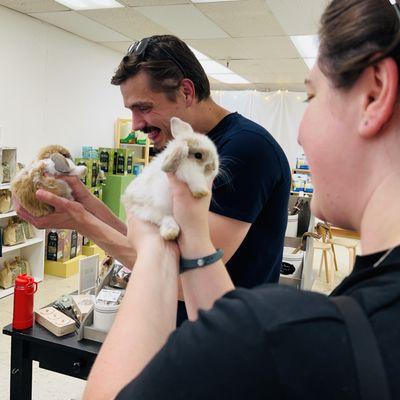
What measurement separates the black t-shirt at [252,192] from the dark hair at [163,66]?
0.67 feet

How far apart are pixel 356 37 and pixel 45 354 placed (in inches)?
65.5

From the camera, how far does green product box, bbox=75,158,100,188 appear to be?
4695 mm

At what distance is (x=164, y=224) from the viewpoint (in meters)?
0.86

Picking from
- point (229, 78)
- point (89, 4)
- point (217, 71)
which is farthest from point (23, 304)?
point (229, 78)

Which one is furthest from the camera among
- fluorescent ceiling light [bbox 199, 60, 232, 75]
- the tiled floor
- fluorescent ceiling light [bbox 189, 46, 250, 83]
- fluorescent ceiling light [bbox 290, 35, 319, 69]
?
fluorescent ceiling light [bbox 199, 60, 232, 75]

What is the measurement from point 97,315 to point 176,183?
962 millimetres

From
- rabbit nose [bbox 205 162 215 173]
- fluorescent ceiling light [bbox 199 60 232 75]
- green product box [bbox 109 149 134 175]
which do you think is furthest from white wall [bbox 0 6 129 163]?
rabbit nose [bbox 205 162 215 173]

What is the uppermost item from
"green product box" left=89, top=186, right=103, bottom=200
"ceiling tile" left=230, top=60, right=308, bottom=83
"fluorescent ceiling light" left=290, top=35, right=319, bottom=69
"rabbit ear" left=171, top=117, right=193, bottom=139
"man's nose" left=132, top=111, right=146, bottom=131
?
"ceiling tile" left=230, top=60, right=308, bottom=83

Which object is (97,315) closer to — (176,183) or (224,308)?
(176,183)

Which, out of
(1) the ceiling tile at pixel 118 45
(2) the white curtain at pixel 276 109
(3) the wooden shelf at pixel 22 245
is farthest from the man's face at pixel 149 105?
(2) the white curtain at pixel 276 109

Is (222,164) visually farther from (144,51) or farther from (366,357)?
(366,357)

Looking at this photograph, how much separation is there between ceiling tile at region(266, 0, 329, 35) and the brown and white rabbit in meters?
2.58

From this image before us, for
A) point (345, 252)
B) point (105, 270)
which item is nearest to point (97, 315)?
point (105, 270)

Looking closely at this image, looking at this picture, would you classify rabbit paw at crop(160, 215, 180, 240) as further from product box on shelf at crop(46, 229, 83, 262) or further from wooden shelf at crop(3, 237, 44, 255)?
product box on shelf at crop(46, 229, 83, 262)
